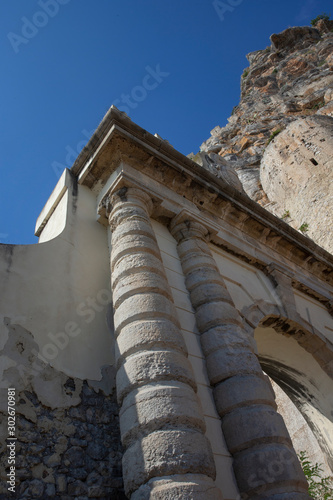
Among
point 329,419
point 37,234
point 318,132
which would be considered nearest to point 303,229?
point 318,132

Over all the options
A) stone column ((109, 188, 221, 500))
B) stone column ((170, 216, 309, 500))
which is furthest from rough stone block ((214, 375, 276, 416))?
stone column ((109, 188, 221, 500))

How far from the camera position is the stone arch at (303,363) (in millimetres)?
6602

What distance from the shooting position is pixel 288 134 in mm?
19297

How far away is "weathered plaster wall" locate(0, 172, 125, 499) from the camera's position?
2.93 meters

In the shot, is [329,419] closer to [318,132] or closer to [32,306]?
[32,306]

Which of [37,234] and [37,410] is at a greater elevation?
[37,234]

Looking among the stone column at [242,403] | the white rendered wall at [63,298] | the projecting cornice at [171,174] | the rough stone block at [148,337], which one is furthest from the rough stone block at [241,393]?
the projecting cornice at [171,174]

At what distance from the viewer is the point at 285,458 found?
10.7 feet

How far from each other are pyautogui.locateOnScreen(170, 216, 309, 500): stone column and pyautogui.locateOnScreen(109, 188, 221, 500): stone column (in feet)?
1.93

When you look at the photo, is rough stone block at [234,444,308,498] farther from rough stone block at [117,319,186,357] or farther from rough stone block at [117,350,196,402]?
rough stone block at [117,319,186,357]

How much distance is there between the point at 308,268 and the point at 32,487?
7.33 metres

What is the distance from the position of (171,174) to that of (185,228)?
111cm

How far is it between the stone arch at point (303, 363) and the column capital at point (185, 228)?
1.67 m

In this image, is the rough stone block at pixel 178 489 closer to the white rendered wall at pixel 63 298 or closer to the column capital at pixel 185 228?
the white rendered wall at pixel 63 298
